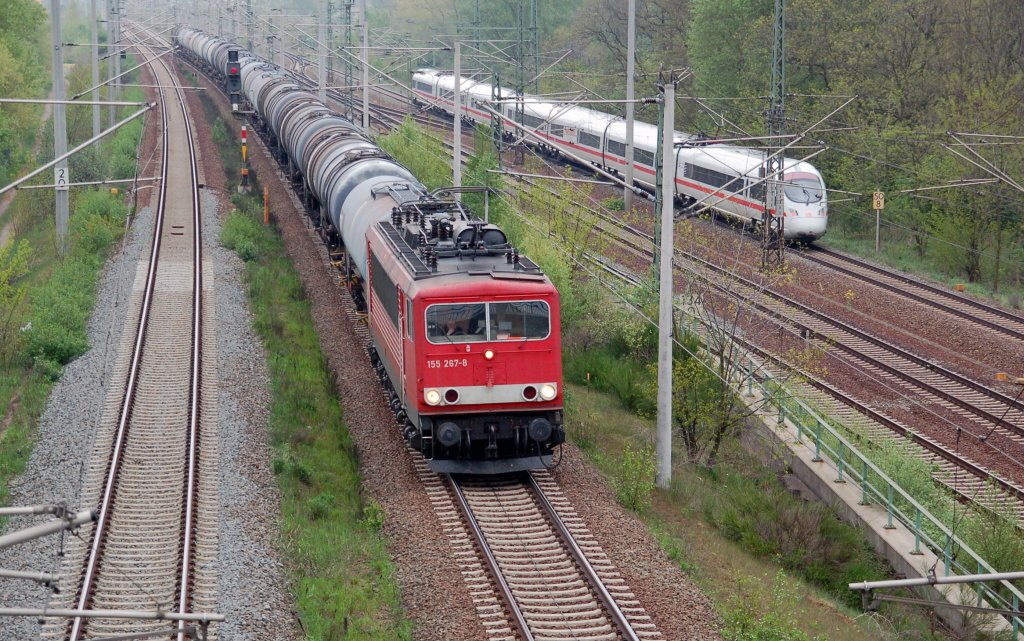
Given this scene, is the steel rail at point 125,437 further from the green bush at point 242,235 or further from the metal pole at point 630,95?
the metal pole at point 630,95

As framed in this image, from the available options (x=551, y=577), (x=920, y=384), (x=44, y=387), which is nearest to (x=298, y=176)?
(x=44, y=387)

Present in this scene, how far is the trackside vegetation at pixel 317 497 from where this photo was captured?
13.4 meters

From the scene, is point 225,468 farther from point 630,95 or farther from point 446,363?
point 630,95

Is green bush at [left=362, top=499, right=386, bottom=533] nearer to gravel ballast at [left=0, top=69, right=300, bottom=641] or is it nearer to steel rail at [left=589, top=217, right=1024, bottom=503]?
gravel ballast at [left=0, top=69, right=300, bottom=641]

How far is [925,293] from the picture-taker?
109 ft

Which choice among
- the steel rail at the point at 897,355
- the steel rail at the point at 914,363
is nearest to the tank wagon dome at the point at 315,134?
the steel rail at the point at 914,363

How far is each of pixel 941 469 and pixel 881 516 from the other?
125 inches

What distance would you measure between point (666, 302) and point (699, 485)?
11.0ft

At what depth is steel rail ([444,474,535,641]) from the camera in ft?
42.1

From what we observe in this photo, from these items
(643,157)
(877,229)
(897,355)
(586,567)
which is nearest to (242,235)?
(897,355)

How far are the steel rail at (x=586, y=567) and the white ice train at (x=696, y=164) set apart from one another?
12.6m

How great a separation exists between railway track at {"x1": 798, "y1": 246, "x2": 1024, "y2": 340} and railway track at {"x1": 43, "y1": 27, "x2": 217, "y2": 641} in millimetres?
18650

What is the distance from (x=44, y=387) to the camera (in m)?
21.7

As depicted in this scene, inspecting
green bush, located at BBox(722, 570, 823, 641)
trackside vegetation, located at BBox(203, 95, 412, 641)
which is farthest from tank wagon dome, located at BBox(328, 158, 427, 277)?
green bush, located at BBox(722, 570, 823, 641)
